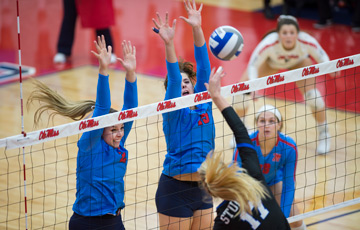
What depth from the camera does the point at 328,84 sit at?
9.31m

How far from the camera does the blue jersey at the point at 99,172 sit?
13.5ft

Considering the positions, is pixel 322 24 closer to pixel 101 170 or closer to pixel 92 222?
pixel 101 170

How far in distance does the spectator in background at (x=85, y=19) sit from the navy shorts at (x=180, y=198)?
604 centimetres

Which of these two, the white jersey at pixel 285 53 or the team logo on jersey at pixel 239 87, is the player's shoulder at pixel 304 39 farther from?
the team logo on jersey at pixel 239 87

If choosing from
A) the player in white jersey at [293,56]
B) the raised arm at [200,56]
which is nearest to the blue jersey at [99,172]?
the raised arm at [200,56]

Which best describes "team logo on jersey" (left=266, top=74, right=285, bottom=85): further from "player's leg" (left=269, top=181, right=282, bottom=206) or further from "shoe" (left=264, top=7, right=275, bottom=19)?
"shoe" (left=264, top=7, right=275, bottom=19)

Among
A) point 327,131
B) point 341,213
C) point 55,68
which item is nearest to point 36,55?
point 55,68

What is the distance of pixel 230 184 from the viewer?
131 inches

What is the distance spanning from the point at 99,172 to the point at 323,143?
3.90m

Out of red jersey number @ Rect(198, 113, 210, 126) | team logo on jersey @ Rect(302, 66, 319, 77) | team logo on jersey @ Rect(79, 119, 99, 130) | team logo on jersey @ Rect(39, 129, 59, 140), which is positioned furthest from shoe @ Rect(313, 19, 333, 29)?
team logo on jersey @ Rect(39, 129, 59, 140)

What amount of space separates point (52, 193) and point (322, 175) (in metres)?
2.95

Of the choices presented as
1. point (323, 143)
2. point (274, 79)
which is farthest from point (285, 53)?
point (274, 79)

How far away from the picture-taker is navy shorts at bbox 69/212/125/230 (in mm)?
4113

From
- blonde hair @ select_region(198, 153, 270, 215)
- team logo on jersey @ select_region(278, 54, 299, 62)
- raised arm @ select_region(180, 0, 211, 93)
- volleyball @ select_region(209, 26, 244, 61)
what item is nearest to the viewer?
blonde hair @ select_region(198, 153, 270, 215)
